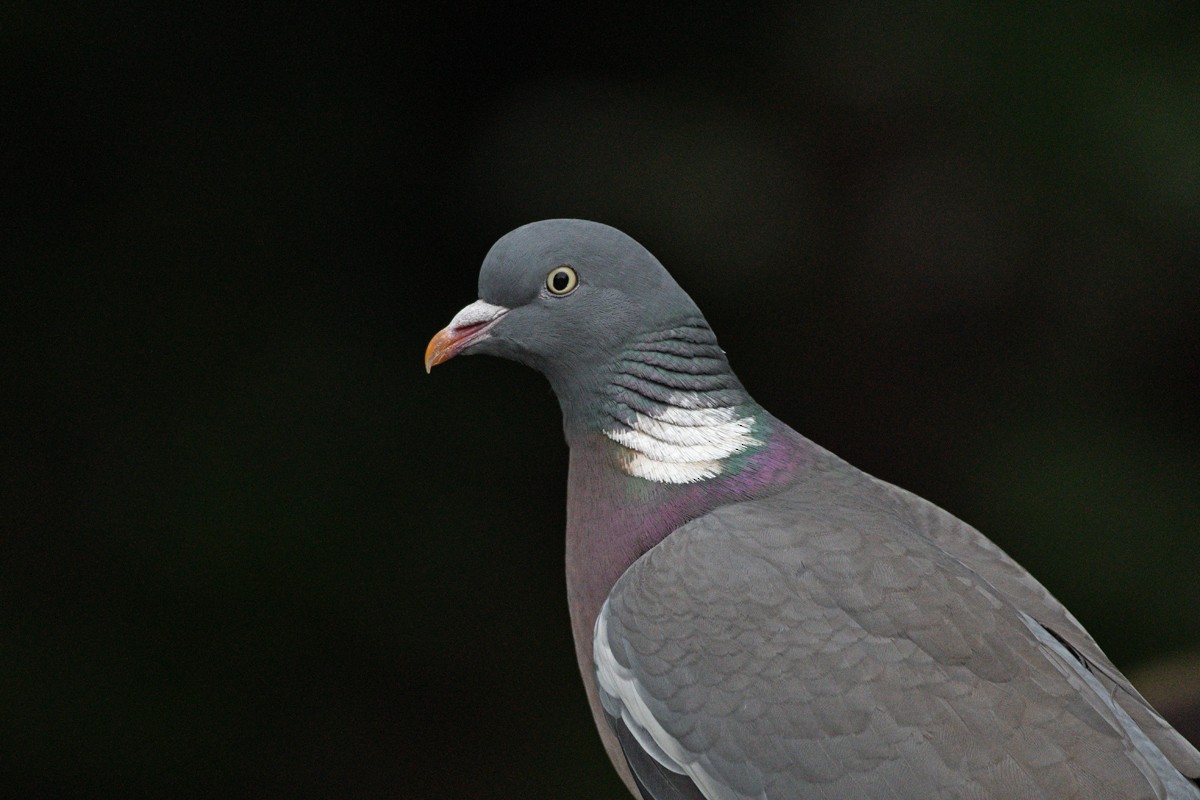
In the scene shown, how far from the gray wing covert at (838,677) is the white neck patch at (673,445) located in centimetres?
9

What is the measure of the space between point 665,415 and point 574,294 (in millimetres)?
203

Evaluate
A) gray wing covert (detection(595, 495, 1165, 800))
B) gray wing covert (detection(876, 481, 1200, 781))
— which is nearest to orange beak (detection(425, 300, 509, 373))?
gray wing covert (detection(595, 495, 1165, 800))

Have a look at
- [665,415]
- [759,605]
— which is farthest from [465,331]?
[759,605]

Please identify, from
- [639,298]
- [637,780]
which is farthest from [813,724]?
[639,298]

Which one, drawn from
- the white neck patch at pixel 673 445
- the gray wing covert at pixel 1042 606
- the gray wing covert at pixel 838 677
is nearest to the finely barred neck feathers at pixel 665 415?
the white neck patch at pixel 673 445

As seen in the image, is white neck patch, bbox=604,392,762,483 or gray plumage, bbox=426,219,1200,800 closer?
gray plumage, bbox=426,219,1200,800

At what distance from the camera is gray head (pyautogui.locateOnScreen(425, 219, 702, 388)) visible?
1.77 meters

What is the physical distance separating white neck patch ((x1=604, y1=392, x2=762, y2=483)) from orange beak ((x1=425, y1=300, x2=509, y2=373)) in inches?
8.8

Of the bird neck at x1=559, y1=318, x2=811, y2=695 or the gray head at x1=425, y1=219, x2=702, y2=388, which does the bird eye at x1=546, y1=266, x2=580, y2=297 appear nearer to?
the gray head at x1=425, y1=219, x2=702, y2=388

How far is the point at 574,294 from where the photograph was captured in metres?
1.78

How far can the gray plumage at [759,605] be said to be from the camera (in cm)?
155

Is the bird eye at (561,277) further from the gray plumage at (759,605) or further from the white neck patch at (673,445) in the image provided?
the white neck patch at (673,445)

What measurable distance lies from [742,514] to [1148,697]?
1064 mm

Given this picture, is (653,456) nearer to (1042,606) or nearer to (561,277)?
(561,277)
